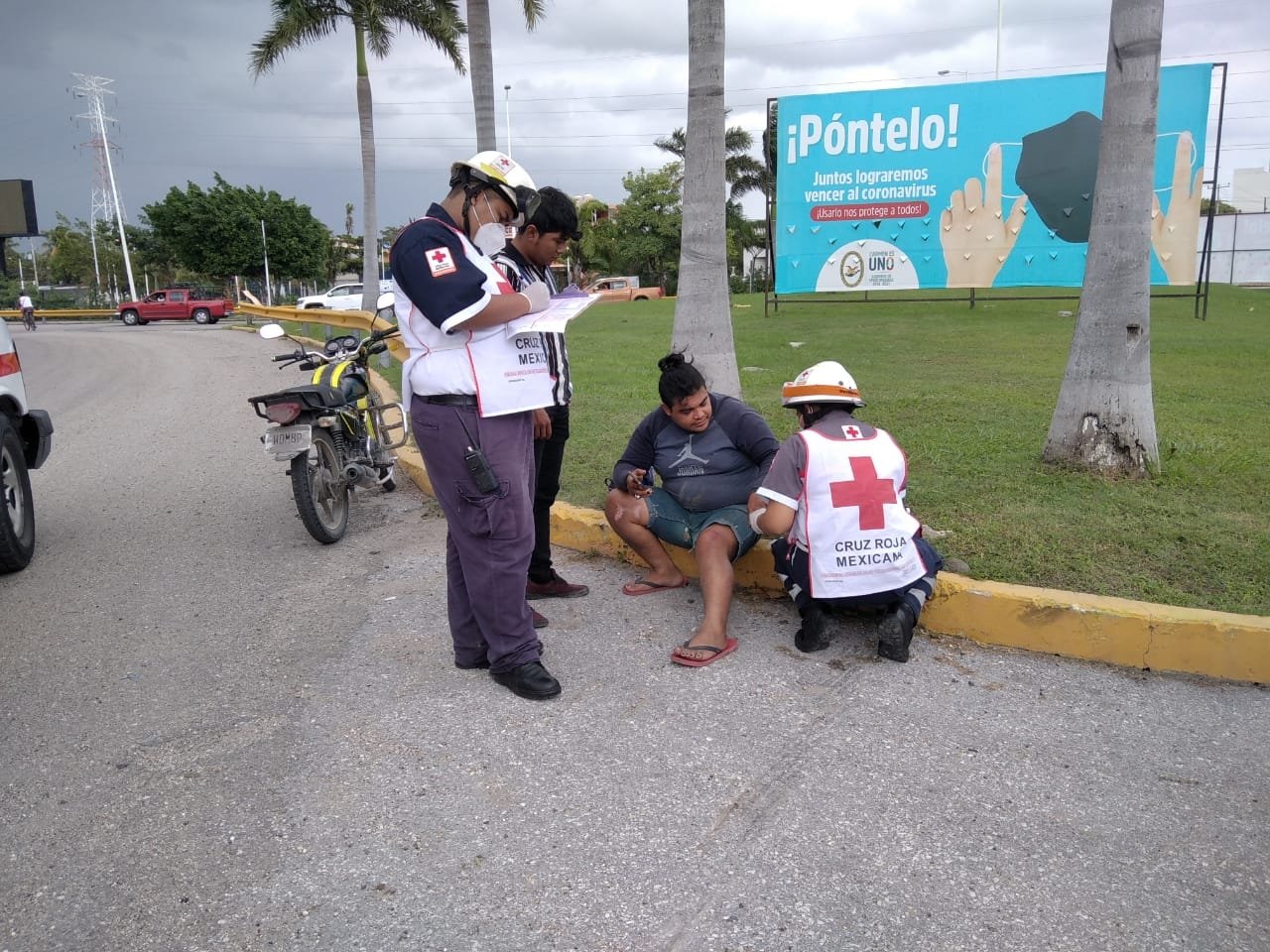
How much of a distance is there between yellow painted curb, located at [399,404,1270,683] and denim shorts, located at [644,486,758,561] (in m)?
0.86

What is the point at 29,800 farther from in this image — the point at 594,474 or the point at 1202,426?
the point at 1202,426


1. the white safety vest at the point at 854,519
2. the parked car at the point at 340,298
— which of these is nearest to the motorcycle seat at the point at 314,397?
the white safety vest at the point at 854,519

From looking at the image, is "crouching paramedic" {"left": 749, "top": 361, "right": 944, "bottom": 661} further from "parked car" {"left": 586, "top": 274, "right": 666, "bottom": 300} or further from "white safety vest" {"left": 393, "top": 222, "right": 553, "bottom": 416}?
"parked car" {"left": 586, "top": 274, "right": 666, "bottom": 300}

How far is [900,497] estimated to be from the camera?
4.00 metres

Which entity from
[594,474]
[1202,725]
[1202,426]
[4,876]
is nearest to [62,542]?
[594,474]

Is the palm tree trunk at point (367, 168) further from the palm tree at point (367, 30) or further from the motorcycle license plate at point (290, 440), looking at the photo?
the motorcycle license plate at point (290, 440)

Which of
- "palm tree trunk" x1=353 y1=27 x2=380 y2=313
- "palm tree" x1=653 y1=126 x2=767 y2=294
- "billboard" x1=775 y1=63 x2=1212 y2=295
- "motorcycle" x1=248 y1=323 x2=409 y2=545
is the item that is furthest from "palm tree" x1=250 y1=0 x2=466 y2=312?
"palm tree" x1=653 y1=126 x2=767 y2=294

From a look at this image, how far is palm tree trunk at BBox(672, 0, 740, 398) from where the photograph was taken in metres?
6.11

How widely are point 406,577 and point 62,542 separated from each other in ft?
7.85

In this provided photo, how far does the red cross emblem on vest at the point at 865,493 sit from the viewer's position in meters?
3.88

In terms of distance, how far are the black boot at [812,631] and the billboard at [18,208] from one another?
5.04 metres

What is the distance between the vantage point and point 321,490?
18.5 feet

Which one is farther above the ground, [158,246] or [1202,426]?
[158,246]

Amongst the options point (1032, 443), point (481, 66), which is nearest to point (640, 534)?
point (1032, 443)
